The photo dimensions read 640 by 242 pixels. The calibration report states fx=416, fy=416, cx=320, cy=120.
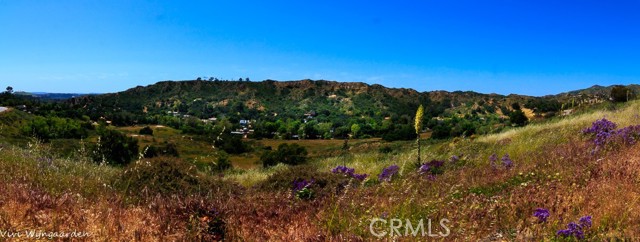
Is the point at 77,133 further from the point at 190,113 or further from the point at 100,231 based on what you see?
→ the point at 190,113

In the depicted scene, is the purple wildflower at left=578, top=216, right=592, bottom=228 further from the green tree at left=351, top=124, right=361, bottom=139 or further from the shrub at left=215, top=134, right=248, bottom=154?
the green tree at left=351, top=124, right=361, bottom=139

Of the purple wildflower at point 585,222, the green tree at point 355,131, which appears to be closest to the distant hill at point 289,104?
the green tree at point 355,131

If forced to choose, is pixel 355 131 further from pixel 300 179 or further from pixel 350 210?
pixel 350 210

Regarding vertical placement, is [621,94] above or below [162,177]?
above

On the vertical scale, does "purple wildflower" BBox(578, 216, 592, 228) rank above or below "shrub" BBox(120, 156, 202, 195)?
above

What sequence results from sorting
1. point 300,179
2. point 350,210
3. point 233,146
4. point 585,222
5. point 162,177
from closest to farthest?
1. point 585,222
2. point 350,210
3. point 162,177
4. point 300,179
5. point 233,146

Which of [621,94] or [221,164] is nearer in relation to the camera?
[221,164]

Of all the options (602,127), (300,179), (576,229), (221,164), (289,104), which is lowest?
(221,164)

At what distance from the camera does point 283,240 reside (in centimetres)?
288

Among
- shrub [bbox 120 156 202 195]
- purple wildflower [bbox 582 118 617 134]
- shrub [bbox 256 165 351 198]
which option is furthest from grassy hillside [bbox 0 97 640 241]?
purple wildflower [bbox 582 118 617 134]

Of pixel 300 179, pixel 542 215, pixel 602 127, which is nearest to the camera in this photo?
pixel 542 215

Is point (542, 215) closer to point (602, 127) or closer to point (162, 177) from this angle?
point (162, 177)

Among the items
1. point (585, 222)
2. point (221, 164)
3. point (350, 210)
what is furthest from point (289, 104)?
point (585, 222)

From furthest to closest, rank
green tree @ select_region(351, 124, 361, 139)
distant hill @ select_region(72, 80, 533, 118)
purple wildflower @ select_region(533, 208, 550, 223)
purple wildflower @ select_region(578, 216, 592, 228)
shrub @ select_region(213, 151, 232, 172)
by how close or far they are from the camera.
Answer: distant hill @ select_region(72, 80, 533, 118) → green tree @ select_region(351, 124, 361, 139) → shrub @ select_region(213, 151, 232, 172) → purple wildflower @ select_region(533, 208, 550, 223) → purple wildflower @ select_region(578, 216, 592, 228)
